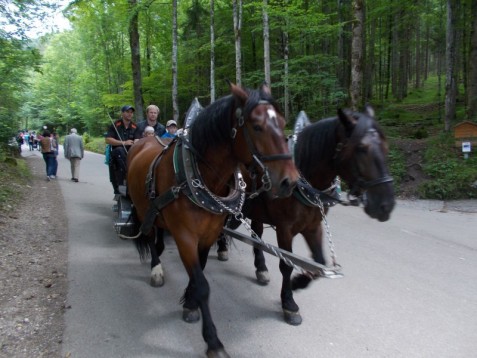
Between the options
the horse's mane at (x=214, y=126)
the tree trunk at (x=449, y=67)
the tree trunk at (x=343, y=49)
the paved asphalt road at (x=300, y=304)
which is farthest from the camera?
the tree trunk at (x=343, y=49)

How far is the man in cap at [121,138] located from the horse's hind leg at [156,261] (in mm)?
1800

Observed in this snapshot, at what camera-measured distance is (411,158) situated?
34.9 ft

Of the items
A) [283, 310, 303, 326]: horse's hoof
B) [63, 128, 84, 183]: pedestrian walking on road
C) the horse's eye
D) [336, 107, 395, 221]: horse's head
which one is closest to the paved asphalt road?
[283, 310, 303, 326]: horse's hoof

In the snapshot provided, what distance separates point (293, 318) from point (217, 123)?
74.2 inches

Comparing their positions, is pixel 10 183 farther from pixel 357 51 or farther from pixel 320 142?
pixel 357 51

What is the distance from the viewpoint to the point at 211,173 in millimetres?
2895

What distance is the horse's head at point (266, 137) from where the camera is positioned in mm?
2291

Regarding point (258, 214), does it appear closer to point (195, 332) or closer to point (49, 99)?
point (195, 332)

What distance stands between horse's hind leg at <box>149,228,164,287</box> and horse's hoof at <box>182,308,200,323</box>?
912 mm

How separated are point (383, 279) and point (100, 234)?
14.7 feet

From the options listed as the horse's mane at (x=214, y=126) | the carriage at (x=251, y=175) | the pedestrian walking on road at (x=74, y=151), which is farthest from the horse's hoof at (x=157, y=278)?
the pedestrian walking on road at (x=74, y=151)

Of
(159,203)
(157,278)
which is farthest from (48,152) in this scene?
(159,203)

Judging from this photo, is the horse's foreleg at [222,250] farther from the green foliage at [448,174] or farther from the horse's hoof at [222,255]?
the green foliage at [448,174]

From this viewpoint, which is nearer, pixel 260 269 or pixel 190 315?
pixel 190 315
